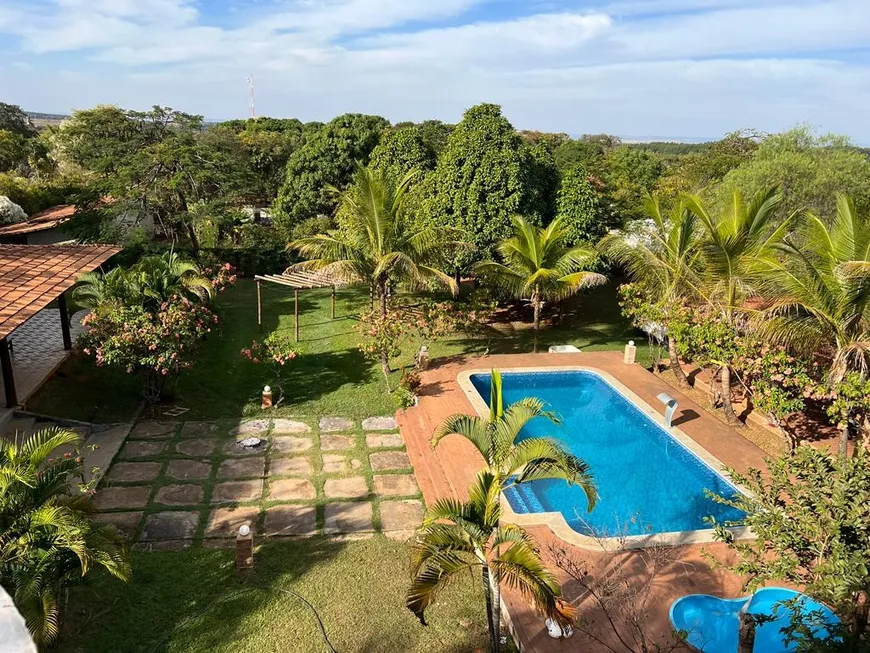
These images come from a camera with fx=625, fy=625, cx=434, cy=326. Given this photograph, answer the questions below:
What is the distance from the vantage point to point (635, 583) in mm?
8570

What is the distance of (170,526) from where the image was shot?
391 inches

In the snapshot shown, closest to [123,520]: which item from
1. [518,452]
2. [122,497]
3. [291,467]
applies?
[122,497]

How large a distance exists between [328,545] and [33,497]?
417 cm

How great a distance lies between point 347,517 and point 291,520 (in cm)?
91

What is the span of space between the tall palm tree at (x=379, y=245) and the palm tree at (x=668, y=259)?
15.1 ft

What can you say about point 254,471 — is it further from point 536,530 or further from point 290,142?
point 290,142

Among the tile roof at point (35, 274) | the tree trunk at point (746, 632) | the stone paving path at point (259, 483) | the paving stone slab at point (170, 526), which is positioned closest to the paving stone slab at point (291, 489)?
the stone paving path at point (259, 483)

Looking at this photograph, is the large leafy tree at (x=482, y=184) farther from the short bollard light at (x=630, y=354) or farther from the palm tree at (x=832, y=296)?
the palm tree at (x=832, y=296)

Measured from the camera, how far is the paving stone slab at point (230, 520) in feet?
32.3

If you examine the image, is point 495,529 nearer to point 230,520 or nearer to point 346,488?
point 346,488

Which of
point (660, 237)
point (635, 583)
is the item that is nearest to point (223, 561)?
point (635, 583)

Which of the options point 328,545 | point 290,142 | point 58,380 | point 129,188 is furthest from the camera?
point 290,142

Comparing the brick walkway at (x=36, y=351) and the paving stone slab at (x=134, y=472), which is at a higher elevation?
the brick walkway at (x=36, y=351)

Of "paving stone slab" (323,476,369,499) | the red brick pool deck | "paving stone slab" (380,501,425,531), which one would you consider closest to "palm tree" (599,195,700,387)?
the red brick pool deck
